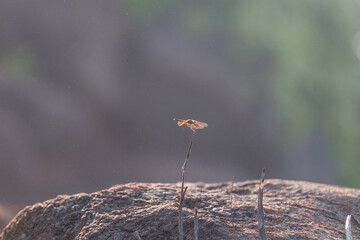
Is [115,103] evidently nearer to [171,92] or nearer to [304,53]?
[171,92]

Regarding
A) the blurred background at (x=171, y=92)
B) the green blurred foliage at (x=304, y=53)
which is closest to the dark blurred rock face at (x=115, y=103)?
the blurred background at (x=171, y=92)

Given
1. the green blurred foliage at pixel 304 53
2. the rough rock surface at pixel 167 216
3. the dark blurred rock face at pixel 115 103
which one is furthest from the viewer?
the green blurred foliage at pixel 304 53

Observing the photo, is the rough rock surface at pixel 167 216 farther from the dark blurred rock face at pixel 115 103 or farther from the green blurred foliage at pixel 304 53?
the green blurred foliage at pixel 304 53

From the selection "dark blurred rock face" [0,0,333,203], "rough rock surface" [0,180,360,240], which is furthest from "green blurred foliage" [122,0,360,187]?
"rough rock surface" [0,180,360,240]

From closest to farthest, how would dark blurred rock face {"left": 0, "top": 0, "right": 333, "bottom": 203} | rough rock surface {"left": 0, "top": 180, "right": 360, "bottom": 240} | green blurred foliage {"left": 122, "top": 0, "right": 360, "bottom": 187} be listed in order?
rough rock surface {"left": 0, "top": 180, "right": 360, "bottom": 240} → dark blurred rock face {"left": 0, "top": 0, "right": 333, "bottom": 203} → green blurred foliage {"left": 122, "top": 0, "right": 360, "bottom": 187}

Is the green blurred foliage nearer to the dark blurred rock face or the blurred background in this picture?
the blurred background

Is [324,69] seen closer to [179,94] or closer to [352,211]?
[179,94]

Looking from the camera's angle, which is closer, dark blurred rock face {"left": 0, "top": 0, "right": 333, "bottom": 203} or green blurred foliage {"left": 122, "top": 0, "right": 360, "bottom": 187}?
dark blurred rock face {"left": 0, "top": 0, "right": 333, "bottom": 203}
